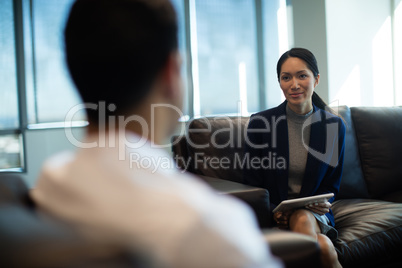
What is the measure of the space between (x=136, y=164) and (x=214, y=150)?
202 cm

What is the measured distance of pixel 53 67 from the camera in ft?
15.7

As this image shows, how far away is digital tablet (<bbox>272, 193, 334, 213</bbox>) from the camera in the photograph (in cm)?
184

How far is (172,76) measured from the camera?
1.74 feet

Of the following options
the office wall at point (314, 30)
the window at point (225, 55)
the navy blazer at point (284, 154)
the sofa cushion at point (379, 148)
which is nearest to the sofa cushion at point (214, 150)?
the navy blazer at point (284, 154)

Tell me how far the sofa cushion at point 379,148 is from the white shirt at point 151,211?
2660 millimetres

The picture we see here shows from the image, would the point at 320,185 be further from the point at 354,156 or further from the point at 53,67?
the point at 53,67

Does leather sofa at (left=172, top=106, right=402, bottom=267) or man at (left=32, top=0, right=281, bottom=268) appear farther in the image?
leather sofa at (left=172, top=106, right=402, bottom=267)

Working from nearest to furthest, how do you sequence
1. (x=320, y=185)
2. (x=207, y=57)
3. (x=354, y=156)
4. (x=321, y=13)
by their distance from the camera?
(x=320, y=185)
(x=354, y=156)
(x=321, y=13)
(x=207, y=57)

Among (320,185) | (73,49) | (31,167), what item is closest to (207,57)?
(31,167)

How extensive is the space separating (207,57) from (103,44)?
5100 millimetres

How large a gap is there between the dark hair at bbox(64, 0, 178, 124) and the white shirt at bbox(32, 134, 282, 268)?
0.10 m

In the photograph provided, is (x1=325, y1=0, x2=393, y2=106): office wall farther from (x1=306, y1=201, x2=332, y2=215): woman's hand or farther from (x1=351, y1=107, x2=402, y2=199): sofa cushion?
(x1=306, y1=201, x2=332, y2=215): woman's hand

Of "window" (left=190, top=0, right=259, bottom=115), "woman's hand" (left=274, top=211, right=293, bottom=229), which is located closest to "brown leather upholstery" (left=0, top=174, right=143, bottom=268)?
"woman's hand" (left=274, top=211, right=293, bottom=229)

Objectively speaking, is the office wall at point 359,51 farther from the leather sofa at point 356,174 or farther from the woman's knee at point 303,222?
the woman's knee at point 303,222
